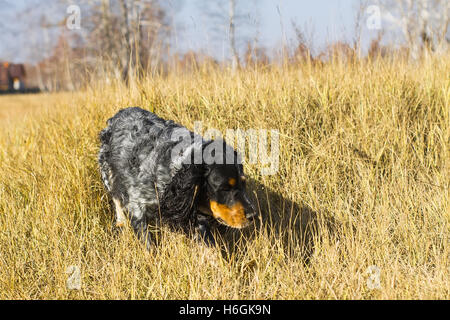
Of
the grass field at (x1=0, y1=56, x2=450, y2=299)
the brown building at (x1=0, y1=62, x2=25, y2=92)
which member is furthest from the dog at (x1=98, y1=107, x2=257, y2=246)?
the brown building at (x1=0, y1=62, x2=25, y2=92)

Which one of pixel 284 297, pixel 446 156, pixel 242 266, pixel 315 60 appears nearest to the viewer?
pixel 284 297

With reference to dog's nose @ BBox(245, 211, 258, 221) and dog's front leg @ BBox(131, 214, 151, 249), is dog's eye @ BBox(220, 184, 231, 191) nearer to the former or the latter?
dog's nose @ BBox(245, 211, 258, 221)

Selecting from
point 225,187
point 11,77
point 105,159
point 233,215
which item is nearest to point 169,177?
point 225,187

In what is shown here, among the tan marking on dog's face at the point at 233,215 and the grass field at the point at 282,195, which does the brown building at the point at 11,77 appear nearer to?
the grass field at the point at 282,195

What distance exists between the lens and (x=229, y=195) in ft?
8.24

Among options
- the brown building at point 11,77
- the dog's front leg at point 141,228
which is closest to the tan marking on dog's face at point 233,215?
the dog's front leg at point 141,228

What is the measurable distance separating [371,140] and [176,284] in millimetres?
2230

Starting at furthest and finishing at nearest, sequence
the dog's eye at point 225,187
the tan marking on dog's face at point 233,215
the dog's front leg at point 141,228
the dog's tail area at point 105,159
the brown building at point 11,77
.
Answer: the brown building at point 11,77 < the dog's tail area at point 105,159 < the dog's front leg at point 141,228 < the dog's eye at point 225,187 < the tan marking on dog's face at point 233,215

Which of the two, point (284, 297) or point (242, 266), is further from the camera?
point (242, 266)

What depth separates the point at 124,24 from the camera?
1232 centimetres

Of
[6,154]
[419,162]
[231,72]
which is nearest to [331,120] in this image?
[419,162]

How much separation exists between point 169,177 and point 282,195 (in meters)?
1.08

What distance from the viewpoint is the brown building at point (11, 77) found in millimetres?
30438

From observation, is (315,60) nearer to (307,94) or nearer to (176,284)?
(307,94)
